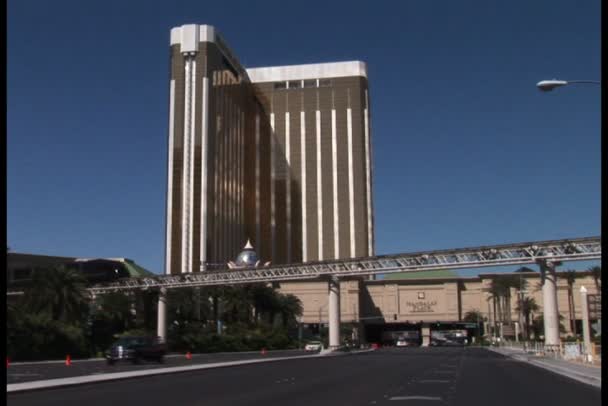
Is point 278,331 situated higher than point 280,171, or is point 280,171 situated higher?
point 280,171

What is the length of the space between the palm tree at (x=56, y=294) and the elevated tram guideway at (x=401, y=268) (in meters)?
19.2

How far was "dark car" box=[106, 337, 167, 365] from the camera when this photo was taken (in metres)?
39.4

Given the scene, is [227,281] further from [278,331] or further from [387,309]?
[387,309]

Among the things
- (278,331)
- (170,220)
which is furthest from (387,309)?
(278,331)

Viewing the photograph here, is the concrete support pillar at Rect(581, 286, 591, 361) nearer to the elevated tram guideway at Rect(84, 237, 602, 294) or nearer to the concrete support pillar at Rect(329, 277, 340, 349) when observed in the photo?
the elevated tram guideway at Rect(84, 237, 602, 294)

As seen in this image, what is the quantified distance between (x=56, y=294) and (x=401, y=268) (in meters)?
31.1

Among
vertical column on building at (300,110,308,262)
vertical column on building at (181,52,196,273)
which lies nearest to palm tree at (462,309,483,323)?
vertical column on building at (300,110,308,262)

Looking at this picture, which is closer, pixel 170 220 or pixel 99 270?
pixel 99 270

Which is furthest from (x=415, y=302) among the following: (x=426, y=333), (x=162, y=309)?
(x=162, y=309)

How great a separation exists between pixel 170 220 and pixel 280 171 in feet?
154

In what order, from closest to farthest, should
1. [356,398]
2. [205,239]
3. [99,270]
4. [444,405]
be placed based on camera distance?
[444,405]
[356,398]
[99,270]
[205,239]

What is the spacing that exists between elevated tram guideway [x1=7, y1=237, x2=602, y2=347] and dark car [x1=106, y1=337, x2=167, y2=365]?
30551 mm

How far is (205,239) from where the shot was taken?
140 m

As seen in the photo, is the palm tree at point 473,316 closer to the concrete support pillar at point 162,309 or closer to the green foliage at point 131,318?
the green foliage at point 131,318
